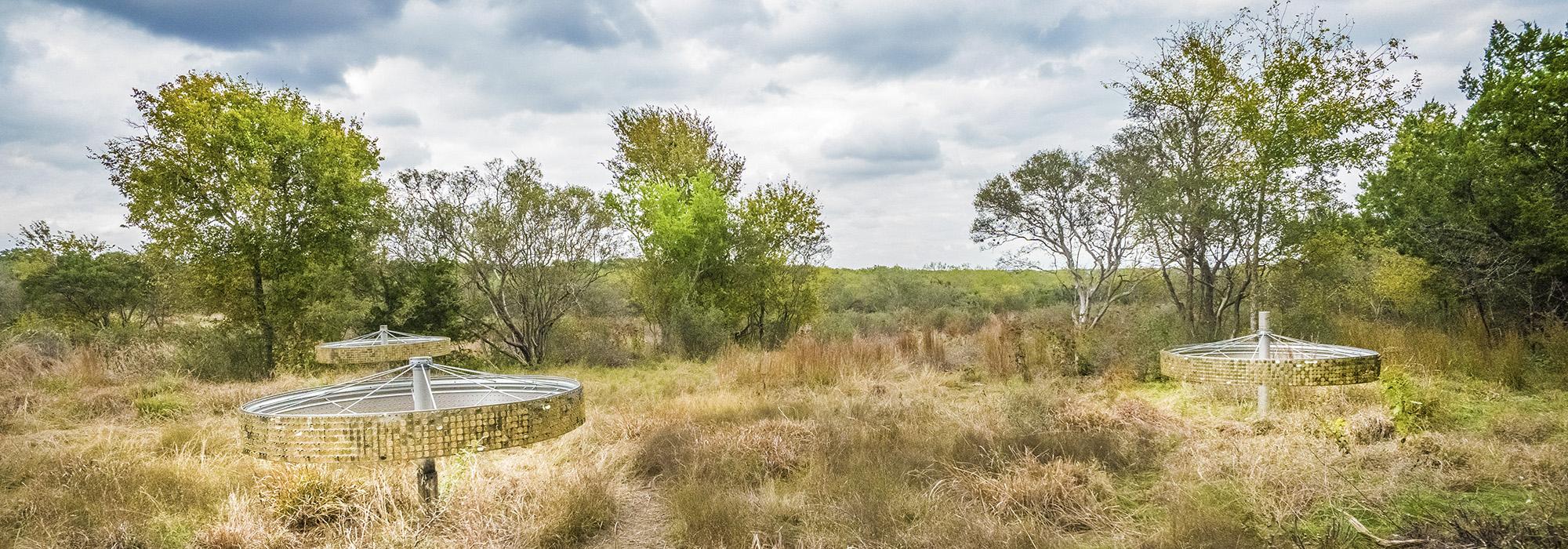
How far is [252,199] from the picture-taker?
36.7ft

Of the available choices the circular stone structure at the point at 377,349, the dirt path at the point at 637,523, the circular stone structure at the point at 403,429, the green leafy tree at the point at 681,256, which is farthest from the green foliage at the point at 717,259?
the circular stone structure at the point at 403,429

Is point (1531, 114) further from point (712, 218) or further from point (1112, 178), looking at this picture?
point (712, 218)

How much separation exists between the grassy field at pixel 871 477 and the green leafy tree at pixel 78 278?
322 inches

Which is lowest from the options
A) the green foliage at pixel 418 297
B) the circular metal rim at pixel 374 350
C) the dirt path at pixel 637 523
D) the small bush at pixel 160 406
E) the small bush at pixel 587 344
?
the dirt path at pixel 637 523

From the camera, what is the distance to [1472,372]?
26.0ft

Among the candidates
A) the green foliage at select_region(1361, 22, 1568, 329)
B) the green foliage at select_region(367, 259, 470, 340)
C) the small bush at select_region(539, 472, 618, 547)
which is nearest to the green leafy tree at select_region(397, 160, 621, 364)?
the green foliage at select_region(367, 259, 470, 340)

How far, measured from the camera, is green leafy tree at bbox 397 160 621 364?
1223 centimetres

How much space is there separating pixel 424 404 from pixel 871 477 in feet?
8.79

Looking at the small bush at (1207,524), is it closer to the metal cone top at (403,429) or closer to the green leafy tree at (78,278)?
the metal cone top at (403,429)

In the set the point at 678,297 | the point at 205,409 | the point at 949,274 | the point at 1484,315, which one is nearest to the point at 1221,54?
the point at 1484,315

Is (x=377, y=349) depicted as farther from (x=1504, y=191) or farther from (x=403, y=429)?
(x=1504, y=191)

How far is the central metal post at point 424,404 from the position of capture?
9.73ft

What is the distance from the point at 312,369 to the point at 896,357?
30.6 feet

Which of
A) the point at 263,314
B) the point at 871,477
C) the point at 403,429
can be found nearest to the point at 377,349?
the point at 263,314
